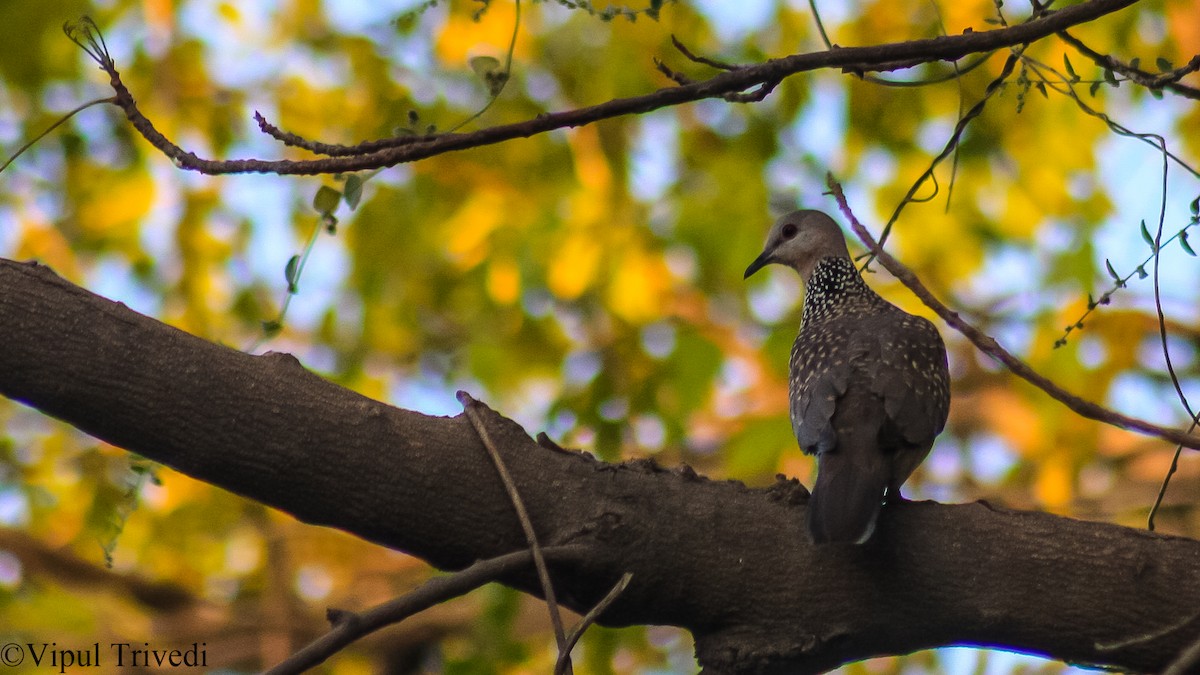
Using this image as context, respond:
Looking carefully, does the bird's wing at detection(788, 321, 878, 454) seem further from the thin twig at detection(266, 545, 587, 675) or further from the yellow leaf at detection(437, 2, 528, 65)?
the yellow leaf at detection(437, 2, 528, 65)

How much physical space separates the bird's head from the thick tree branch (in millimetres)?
2561

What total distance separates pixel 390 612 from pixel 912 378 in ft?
5.72

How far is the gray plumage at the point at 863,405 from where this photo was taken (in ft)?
8.70

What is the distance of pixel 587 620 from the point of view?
2250mm

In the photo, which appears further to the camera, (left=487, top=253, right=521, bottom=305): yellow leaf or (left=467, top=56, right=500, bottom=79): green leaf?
(left=487, top=253, right=521, bottom=305): yellow leaf

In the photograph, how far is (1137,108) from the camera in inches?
262

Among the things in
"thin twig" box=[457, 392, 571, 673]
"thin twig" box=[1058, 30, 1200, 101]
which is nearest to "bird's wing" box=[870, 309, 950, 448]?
"thin twig" box=[1058, 30, 1200, 101]

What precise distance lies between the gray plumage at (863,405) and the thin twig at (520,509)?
0.59 m

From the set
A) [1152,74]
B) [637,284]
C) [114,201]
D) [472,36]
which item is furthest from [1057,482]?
[114,201]

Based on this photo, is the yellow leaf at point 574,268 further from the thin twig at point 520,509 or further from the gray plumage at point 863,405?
the thin twig at point 520,509

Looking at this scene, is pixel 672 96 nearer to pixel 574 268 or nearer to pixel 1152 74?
pixel 1152 74

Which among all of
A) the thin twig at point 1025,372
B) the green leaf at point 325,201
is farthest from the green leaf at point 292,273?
the thin twig at point 1025,372

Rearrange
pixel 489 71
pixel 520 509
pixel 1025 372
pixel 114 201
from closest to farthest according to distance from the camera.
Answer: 1. pixel 1025 372
2. pixel 520 509
3. pixel 489 71
4. pixel 114 201

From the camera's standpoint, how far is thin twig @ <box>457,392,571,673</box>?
2236 millimetres
